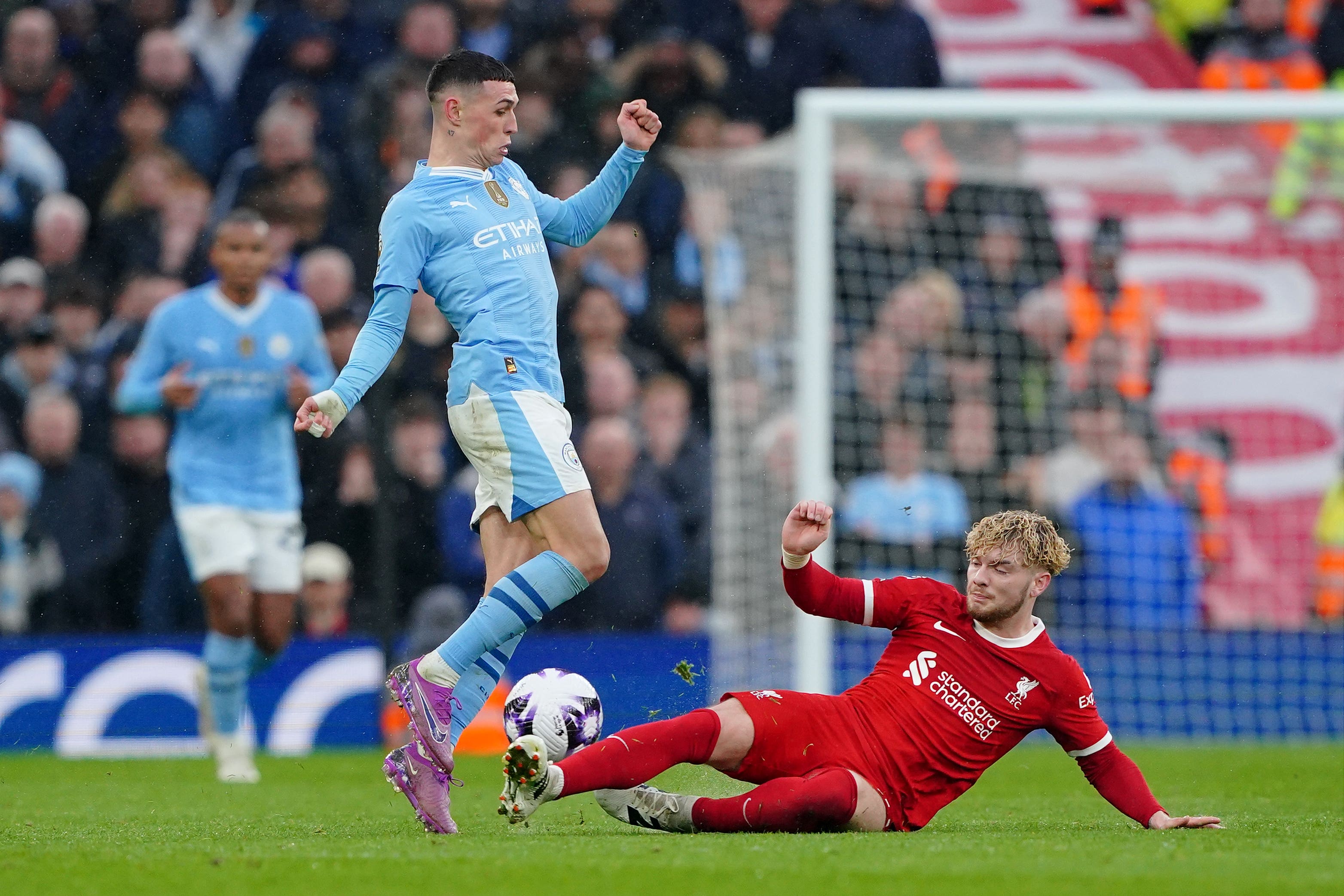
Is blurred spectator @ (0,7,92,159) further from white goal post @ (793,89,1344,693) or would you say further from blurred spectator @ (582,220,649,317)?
white goal post @ (793,89,1344,693)

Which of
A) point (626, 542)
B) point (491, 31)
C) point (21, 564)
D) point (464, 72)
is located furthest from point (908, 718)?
point (491, 31)

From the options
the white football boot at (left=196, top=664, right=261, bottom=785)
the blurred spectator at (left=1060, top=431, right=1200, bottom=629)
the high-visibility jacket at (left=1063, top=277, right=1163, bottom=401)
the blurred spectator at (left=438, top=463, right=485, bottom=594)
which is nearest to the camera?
the white football boot at (left=196, top=664, right=261, bottom=785)

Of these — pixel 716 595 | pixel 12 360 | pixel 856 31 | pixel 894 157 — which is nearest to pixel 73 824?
pixel 716 595

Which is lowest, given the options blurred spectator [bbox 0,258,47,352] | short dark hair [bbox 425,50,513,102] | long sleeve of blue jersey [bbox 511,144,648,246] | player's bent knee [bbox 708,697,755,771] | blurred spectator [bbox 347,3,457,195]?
player's bent knee [bbox 708,697,755,771]

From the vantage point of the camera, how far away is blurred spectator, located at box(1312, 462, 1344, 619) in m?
11.6

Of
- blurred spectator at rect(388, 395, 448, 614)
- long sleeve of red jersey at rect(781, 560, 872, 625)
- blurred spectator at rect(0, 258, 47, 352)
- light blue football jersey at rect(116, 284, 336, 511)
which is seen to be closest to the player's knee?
long sleeve of red jersey at rect(781, 560, 872, 625)

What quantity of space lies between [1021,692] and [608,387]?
5.66 metres

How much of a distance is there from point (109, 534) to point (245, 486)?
1.98 metres

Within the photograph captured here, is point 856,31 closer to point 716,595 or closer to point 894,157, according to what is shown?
point 894,157

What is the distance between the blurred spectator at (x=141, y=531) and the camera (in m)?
10.1

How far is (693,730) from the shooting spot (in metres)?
4.99

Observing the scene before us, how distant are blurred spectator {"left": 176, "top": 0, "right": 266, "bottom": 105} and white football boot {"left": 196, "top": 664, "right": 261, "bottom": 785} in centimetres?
482

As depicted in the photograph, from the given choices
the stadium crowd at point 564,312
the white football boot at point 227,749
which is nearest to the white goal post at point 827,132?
the stadium crowd at point 564,312

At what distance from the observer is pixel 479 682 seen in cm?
557
